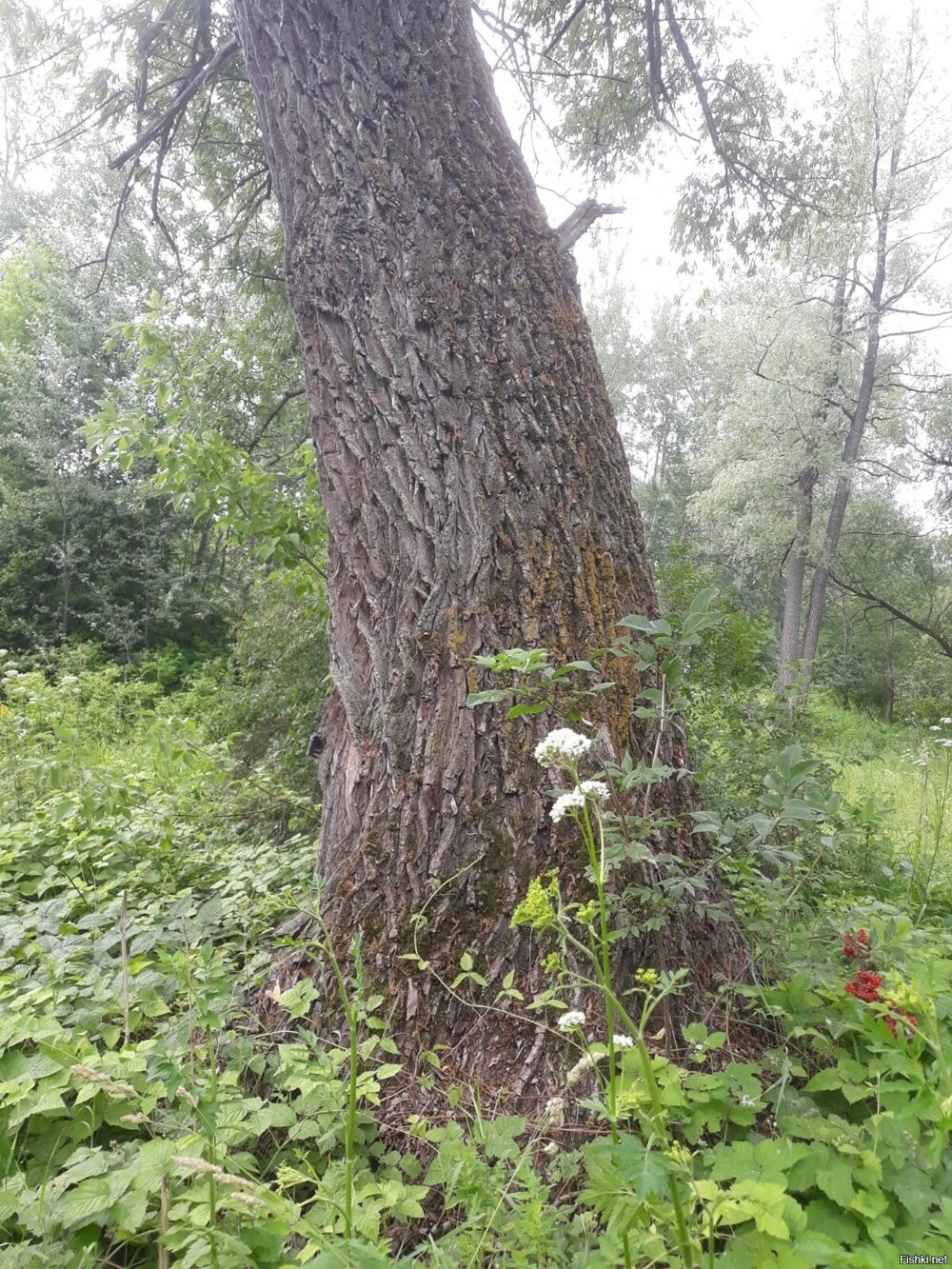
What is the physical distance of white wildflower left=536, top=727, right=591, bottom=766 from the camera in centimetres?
94

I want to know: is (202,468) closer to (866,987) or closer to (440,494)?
(440,494)

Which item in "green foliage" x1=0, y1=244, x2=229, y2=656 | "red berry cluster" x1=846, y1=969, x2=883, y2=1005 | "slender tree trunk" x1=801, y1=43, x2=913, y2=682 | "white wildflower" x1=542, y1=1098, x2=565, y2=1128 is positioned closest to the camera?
"white wildflower" x1=542, y1=1098, x2=565, y2=1128

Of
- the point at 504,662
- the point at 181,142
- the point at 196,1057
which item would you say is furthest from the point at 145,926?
the point at 181,142

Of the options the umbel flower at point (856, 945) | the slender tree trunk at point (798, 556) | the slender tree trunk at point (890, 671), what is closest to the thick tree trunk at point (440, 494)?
the umbel flower at point (856, 945)

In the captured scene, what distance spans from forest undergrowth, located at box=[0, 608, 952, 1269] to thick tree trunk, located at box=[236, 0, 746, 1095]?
10cm

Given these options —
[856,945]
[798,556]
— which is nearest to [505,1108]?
[856,945]

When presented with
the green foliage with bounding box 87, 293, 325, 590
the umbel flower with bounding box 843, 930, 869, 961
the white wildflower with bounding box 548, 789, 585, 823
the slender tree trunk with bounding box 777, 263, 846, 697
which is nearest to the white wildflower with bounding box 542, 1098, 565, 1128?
the white wildflower with bounding box 548, 789, 585, 823

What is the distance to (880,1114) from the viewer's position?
980 millimetres

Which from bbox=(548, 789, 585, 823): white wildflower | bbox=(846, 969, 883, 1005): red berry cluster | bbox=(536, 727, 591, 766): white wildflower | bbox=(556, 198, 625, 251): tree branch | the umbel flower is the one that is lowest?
the umbel flower

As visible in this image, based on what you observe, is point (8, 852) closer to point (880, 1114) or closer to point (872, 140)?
point (880, 1114)

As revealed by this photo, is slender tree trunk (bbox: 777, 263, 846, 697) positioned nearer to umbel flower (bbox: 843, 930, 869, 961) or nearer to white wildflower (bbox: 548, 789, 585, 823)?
umbel flower (bbox: 843, 930, 869, 961)

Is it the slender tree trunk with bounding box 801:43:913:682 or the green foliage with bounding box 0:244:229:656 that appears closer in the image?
the green foliage with bounding box 0:244:229:656

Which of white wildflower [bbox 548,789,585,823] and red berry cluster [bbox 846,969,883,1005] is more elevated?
white wildflower [bbox 548,789,585,823]

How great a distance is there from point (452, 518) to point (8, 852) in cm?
184
